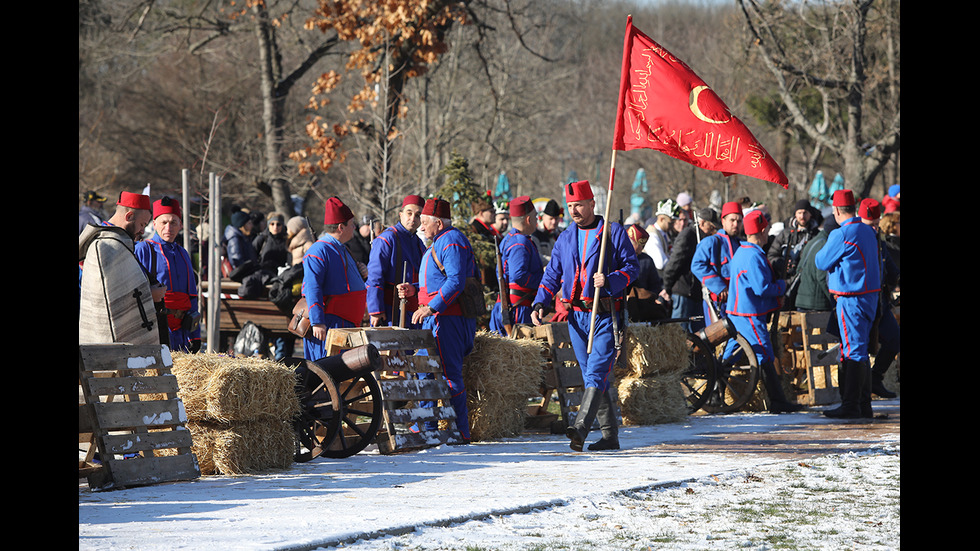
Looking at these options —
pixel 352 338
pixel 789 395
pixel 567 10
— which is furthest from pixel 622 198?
pixel 352 338

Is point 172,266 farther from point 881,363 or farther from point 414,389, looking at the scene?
point 881,363

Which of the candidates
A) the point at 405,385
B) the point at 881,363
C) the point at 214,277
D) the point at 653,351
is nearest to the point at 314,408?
the point at 405,385

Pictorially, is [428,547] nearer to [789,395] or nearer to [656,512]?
[656,512]

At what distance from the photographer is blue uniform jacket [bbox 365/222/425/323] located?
33.9 ft

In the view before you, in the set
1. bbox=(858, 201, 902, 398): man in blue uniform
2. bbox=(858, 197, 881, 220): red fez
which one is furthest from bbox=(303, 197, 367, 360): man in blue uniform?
bbox=(858, 197, 881, 220): red fez

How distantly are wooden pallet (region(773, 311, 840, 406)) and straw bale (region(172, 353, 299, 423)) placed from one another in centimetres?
642

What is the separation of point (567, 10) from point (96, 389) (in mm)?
34205

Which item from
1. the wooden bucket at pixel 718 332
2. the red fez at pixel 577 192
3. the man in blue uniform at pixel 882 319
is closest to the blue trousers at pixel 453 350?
the red fez at pixel 577 192

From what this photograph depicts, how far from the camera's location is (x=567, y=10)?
3997 centimetres

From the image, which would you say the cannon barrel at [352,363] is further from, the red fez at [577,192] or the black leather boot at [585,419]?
the red fez at [577,192]

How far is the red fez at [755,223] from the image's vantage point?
11906mm

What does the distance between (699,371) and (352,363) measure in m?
4.63

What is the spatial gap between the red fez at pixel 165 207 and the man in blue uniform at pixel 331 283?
1.12 m

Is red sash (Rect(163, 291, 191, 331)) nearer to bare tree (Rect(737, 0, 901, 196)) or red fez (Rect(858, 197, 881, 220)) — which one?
red fez (Rect(858, 197, 881, 220))
